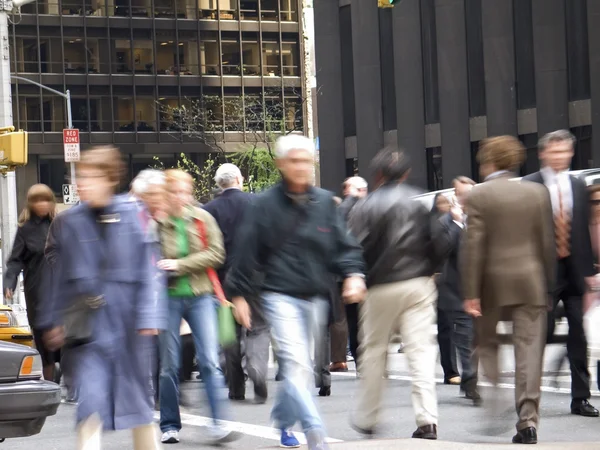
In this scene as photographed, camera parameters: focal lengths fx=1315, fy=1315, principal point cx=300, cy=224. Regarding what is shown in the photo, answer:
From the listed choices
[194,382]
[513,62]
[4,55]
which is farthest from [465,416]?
[513,62]

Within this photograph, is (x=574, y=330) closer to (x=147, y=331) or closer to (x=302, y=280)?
(x=302, y=280)

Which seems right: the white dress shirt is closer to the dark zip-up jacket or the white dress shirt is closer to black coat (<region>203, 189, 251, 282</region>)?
the dark zip-up jacket

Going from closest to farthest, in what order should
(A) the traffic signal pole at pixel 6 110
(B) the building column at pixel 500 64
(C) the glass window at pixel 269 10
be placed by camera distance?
1. (A) the traffic signal pole at pixel 6 110
2. (B) the building column at pixel 500 64
3. (C) the glass window at pixel 269 10

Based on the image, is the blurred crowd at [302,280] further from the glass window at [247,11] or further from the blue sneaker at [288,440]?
the glass window at [247,11]

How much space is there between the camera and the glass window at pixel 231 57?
292ft

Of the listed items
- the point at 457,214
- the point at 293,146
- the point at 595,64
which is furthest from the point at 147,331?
the point at 595,64

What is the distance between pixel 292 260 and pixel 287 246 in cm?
8

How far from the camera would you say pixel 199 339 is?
29.5ft

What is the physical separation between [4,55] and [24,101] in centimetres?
6187

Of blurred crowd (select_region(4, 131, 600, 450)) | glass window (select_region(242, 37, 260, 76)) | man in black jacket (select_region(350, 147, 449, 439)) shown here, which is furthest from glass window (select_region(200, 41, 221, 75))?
man in black jacket (select_region(350, 147, 449, 439))

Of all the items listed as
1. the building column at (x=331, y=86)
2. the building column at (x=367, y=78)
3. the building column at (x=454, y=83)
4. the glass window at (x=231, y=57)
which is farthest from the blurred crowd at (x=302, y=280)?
the glass window at (x=231, y=57)

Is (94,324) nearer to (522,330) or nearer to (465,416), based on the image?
(522,330)

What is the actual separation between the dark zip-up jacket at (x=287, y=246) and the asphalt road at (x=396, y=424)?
114 cm

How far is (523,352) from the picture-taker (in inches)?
320
